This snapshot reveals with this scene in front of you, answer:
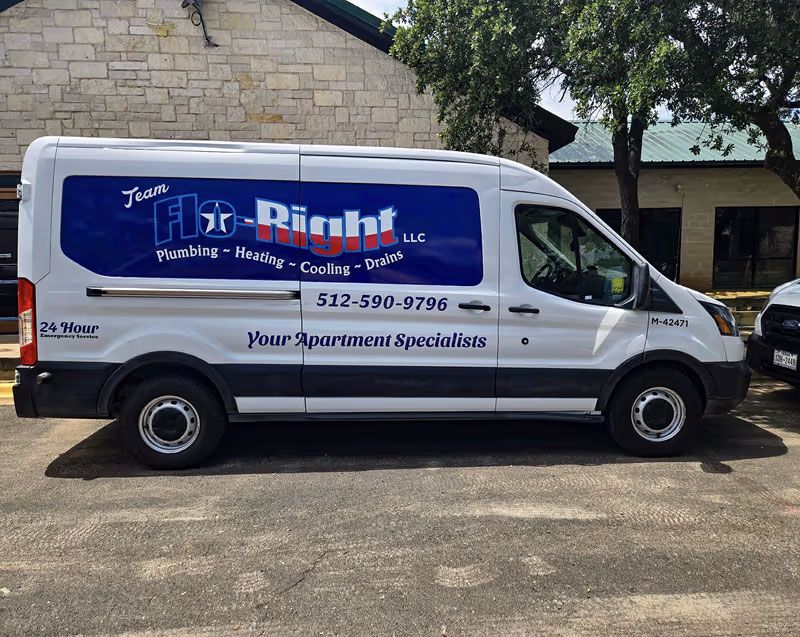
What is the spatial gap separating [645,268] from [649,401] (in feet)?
3.54

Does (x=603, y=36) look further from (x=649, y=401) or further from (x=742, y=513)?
(x=742, y=513)

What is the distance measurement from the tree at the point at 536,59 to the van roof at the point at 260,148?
8.66 ft

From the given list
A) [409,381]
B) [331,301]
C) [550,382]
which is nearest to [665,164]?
[550,382]

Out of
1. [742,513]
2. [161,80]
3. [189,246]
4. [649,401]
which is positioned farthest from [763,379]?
[161,80]

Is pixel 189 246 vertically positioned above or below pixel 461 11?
below

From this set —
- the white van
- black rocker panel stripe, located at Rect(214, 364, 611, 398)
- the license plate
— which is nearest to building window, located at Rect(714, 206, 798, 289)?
the license plate

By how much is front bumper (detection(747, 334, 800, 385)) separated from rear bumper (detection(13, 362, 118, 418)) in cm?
605

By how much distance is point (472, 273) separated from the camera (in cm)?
480

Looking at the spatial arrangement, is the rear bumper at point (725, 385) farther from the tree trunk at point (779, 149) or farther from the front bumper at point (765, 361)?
the tree trunk at point (779, 149)

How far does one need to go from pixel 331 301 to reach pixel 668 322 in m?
2.68

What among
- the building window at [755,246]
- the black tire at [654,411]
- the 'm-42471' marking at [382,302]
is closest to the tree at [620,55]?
the black tire at [654,411]

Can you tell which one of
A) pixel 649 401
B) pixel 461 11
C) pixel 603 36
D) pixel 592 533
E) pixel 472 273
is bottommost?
pixel 592 533

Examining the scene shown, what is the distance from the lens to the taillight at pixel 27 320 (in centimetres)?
452

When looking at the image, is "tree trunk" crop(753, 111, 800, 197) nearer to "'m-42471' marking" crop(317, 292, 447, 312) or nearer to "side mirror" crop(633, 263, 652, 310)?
"side mirror" crop(633, 263, 652, 310)
